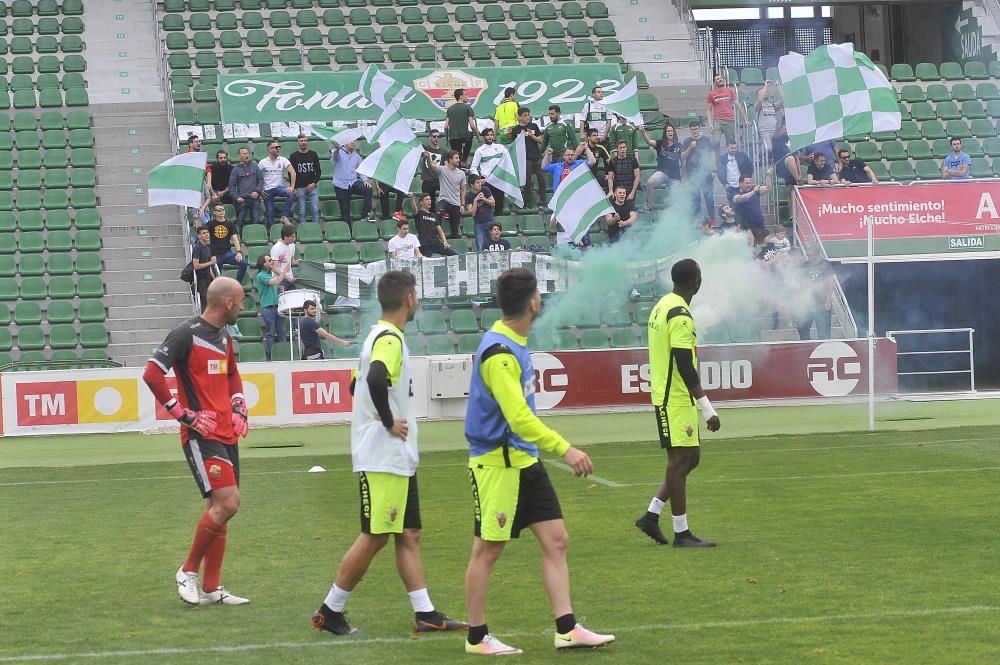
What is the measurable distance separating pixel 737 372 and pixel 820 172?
19.5 ft

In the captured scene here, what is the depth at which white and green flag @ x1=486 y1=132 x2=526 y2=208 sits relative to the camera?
26.6 metres

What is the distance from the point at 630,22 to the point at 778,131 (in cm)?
920

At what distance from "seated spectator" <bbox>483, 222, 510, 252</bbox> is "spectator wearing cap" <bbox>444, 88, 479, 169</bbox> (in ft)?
8.48

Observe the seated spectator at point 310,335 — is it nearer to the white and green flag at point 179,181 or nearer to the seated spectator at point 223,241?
the seated spectator at point 223,241

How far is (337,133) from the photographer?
95.6 feet

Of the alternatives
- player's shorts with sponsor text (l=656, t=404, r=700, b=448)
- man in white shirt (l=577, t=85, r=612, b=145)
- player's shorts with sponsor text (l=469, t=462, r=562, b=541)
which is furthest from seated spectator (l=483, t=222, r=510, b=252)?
player's shorts with sponsor text (l=469, t=462, r=562, b=541)

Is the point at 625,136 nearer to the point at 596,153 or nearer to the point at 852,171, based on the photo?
the point at 596,153

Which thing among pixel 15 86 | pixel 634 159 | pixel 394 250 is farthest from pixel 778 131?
pixel 15 86

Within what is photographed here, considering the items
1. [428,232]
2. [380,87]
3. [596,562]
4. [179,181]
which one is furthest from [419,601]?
[380,87]

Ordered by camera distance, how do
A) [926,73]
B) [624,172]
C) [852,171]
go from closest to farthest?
[624,172], [852,171], [926,73]

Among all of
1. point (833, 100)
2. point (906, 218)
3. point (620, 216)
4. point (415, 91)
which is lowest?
point (906, 218)

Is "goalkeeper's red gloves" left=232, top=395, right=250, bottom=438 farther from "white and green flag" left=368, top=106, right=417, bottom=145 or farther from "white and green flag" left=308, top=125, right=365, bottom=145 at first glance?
"white and green flag" left=308, top=125, right=365, bottom=145

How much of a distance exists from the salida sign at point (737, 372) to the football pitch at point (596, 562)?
16.5ft

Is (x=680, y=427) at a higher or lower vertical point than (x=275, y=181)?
lower
